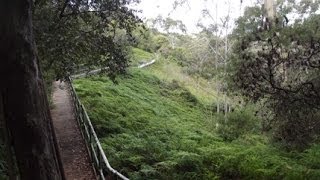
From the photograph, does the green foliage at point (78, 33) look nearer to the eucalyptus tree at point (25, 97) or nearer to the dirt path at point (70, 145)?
the dirt path at point (70, 145)

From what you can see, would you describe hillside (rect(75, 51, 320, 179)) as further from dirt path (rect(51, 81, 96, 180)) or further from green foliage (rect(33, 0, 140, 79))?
green foliage (rect(33, 0, 140, 79))

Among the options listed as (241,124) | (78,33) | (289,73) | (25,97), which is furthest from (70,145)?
(241,124)

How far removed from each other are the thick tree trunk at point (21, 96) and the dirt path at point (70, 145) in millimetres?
4158

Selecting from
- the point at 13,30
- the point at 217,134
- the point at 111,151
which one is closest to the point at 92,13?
the point at 111,151

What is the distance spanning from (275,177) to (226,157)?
1.80m

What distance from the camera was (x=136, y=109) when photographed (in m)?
21.5

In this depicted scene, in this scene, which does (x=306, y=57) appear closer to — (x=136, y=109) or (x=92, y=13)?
(x=92, y=13)

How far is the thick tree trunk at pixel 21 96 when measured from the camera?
17.4 feet

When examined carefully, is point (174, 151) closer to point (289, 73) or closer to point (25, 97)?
point (289, 73)

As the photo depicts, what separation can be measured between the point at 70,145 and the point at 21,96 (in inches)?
282

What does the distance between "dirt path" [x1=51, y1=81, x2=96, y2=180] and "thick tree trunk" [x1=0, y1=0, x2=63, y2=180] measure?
13.6 feet

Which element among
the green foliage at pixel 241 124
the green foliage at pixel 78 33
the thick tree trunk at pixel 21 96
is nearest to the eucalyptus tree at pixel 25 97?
the thick tree trunk at pixel 21 96

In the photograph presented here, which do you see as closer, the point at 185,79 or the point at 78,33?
the point at 78,33

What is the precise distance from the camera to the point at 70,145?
1229cm
